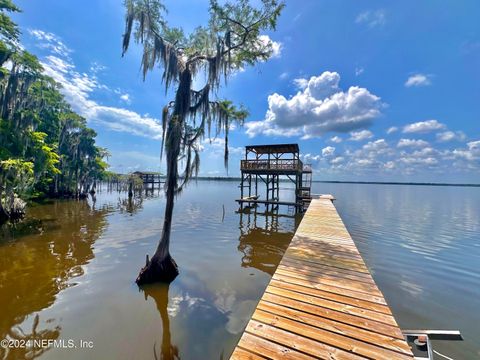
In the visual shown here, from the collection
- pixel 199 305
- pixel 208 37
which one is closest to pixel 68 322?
pixel 199 305

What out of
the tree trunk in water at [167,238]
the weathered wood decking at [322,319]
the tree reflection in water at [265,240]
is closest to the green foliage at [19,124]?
the tree trunk in water at [167,238]

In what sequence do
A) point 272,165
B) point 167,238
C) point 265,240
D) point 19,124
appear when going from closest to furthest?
1. point 167,238
2. point 265,240
3. point 19,124
4. point 272,165

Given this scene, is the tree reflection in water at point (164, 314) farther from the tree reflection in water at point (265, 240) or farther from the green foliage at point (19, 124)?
the green foliage at point (19, 124)

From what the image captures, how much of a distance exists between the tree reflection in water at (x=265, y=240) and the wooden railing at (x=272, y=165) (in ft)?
16.2

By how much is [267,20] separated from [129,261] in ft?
36.2

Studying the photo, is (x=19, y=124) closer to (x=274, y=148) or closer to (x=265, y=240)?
(x=265, y=240)

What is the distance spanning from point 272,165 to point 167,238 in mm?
15418

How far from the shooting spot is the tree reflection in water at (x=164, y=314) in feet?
13.1

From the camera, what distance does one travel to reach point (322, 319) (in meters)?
2.91

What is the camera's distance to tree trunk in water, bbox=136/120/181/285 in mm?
6340

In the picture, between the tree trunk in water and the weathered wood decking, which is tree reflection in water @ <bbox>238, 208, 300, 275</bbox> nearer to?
the tree trunk in water

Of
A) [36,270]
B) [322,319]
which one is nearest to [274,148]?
[36,270]

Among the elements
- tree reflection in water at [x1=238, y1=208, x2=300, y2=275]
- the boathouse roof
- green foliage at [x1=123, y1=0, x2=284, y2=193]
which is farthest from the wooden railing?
green foliage at [x1=123, y1=0, x2=284, y2=193]

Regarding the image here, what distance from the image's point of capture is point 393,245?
1128cm
